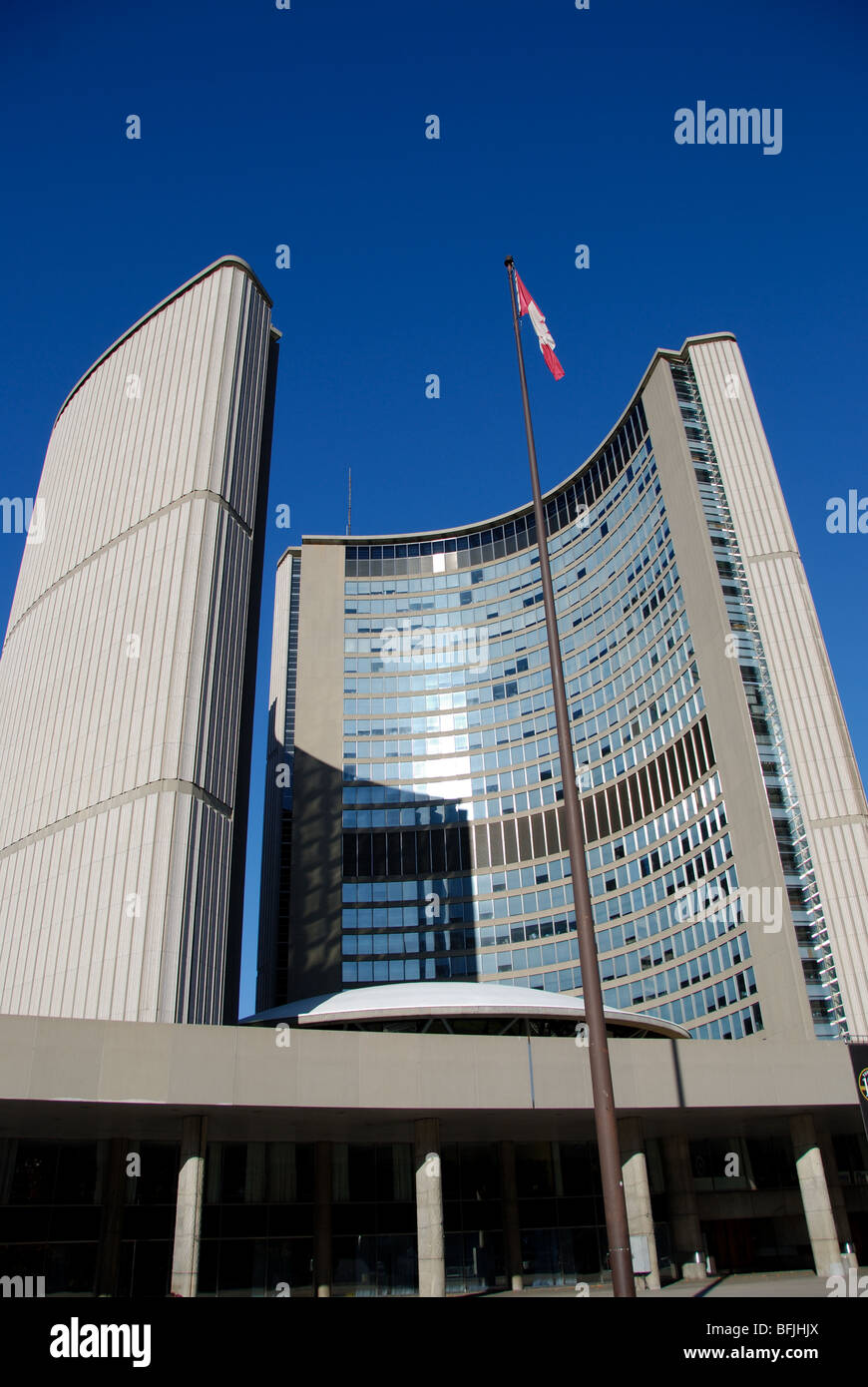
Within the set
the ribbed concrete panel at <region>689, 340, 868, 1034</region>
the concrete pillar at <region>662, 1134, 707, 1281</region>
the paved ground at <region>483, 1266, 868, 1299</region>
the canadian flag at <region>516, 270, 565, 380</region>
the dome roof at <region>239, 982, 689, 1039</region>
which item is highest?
the ribbed concrete panel at <region>689, 340, 868, 1034</region>

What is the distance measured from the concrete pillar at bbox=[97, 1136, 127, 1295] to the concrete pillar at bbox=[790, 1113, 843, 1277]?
23.5 m

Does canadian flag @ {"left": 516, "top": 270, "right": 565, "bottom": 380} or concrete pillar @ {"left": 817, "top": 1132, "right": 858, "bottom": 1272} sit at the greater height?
canadian flag @ {"left": 516, "top": 270, "right": 565, "bottom": 380}

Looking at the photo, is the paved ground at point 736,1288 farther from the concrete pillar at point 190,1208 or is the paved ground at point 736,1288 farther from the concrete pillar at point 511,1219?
the concrete pillar at point 190,1208

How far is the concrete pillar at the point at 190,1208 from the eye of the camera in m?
25.3

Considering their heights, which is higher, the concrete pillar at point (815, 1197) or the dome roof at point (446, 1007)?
the dome roof at point (446, 1007)

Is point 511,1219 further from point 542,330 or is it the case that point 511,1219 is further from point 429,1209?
point 542,330

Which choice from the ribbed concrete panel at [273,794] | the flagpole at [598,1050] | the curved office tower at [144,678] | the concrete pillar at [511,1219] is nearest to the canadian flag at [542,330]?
the flagpole at [598,1050]

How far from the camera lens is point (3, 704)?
4925 cm

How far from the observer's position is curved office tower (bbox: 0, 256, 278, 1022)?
34.7 metres

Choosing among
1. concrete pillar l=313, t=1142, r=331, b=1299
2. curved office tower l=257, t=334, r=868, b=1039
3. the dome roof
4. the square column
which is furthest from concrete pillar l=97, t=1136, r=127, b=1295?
curved office tower l=257, t=334, r=868, b=1039

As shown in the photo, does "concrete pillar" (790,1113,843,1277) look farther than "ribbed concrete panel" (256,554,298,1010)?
No

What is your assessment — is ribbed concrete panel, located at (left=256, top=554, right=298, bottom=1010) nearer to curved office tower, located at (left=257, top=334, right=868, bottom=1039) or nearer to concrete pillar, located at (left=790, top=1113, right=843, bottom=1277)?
curved office tower, located at (left=257, top=334, right=868, bottom=1039)

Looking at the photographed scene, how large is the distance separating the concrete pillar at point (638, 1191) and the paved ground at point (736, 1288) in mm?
926

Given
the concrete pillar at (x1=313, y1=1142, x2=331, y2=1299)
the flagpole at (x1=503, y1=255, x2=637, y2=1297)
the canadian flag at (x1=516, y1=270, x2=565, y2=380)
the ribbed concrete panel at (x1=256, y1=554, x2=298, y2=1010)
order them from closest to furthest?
the flagpole at (x1=503, y1=255, x2=637, y2=1297)
the canadian flag at (x1=516, y1=270, x2=565, y2=380)
the concrete pillar at (x1=313, y1=1142, x2=331, y2=1299)
the ribbed concrete panel at (x1=256, y1=554, x2=298, y2=1010)
